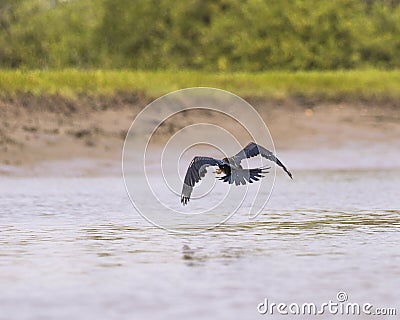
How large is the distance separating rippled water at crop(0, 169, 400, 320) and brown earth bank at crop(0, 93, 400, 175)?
8.74ft

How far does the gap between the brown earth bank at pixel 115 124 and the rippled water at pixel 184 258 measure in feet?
8.74

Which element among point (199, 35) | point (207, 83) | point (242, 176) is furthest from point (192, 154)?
point (199, 35)

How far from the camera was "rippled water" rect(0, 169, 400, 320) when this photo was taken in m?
7.43

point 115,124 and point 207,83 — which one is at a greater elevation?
point 207,83

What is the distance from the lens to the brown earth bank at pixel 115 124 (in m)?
17.0

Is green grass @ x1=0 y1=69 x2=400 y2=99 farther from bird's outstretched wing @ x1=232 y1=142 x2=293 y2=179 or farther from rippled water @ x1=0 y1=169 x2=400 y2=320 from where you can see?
bird's outstretched wing @ x1=232 y1=142 x2=293 y2=179

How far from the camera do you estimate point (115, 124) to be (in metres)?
18.3

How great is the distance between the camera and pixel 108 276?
838 centimetres

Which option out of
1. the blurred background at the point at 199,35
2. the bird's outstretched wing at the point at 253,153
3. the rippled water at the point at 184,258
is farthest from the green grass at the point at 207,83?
the bird's outstretched wing at the point at 253,153

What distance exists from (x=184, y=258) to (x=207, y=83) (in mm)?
11750

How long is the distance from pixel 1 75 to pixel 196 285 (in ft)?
38.8

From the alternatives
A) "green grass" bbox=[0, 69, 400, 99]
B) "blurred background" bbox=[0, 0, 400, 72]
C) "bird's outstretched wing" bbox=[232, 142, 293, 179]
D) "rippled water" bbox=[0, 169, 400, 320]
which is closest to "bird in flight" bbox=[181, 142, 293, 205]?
"bird's outstretched wing" bbox=[232, 142, 293, 179]

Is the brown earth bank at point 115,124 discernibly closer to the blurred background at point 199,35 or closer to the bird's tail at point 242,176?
the blurred background at point 199,35

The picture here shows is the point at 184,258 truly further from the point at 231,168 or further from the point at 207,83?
the point at 207,83
